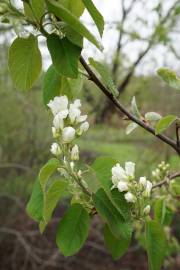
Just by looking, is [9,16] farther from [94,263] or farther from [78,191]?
[94,263]

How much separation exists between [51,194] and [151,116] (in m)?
0.32

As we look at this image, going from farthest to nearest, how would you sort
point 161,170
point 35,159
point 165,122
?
point 35,159 < point 161,170 < point 165,122

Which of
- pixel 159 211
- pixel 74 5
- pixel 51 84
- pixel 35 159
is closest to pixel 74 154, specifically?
pixel 51 84

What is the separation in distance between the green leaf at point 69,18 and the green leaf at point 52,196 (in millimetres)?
250

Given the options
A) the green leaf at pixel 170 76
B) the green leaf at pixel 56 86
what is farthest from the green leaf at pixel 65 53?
the green leaf at pixel 170 76

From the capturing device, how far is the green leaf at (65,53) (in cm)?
70

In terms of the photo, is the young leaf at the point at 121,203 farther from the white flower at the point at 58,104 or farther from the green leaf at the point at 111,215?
the white flower at the point at 58,104

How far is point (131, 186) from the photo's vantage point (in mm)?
795

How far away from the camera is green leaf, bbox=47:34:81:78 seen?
70 cm

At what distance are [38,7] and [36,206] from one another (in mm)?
323

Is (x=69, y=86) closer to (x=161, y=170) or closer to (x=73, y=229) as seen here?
(x=73, y=229)

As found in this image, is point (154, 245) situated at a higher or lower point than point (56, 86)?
lower

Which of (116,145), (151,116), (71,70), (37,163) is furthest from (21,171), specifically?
(71,70)

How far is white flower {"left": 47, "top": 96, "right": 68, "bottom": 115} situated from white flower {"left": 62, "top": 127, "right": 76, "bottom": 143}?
3cm
